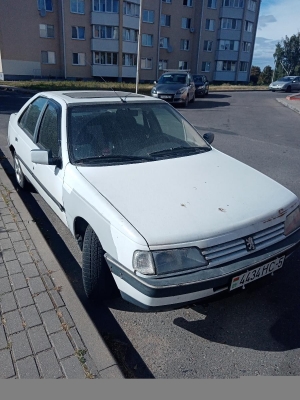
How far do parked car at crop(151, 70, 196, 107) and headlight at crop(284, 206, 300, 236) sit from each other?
13466 millimetres

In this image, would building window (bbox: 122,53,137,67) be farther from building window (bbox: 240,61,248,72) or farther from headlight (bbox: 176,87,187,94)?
headlight (bbox: 176,87,187,94)

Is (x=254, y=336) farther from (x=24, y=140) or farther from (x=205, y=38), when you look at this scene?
(x=205, y=38)

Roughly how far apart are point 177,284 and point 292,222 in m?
1.25

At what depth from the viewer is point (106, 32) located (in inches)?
1303

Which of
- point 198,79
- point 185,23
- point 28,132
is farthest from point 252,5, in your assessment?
point 28,132

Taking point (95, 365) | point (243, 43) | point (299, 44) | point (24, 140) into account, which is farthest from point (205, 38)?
point (95, 365)

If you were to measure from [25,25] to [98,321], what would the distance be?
3492 cm

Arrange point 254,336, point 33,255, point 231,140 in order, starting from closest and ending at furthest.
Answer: point 254,336, point 33,255, point 231,140

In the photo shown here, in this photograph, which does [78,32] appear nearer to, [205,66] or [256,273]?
[205,66]

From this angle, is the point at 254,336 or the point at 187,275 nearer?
the point at 187,275

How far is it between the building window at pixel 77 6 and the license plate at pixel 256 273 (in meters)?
36.2

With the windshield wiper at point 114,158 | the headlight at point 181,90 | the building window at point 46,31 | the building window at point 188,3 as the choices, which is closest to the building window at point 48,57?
the building window at point 46,31

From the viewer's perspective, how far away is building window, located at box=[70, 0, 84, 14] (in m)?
31.2

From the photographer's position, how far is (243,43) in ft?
143
